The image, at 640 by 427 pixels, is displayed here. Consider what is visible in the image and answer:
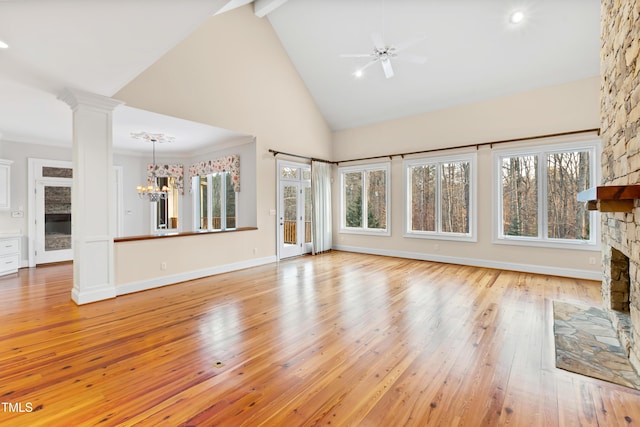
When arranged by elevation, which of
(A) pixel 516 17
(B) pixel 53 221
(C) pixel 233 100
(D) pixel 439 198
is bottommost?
(B) pixel 53 221

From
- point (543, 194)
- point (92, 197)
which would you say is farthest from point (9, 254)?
point (543, 194)

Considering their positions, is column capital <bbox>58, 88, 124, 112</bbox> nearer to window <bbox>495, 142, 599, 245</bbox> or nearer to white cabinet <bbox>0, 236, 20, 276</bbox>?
white cabinet <bbox>0, 236, 20, 276</bbox>

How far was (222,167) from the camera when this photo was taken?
272 inches

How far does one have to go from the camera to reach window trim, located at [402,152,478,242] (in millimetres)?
5957

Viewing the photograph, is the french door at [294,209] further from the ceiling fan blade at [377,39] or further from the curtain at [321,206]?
the ceiling fan blade at [377,39]

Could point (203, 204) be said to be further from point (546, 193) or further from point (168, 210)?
point (546, 193)

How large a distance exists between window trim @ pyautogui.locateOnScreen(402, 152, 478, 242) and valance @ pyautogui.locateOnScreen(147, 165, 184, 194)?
5931mm

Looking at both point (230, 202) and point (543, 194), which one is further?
→ point (230, 202)

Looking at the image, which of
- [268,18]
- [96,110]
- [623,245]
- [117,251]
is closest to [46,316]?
[117,251]

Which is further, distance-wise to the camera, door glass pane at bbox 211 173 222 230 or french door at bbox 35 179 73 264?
door glass pane at bbox 211 173 222 230

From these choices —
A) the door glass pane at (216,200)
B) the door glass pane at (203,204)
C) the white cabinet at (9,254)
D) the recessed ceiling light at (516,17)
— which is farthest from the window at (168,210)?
the recessed ceiling light at (516,17)

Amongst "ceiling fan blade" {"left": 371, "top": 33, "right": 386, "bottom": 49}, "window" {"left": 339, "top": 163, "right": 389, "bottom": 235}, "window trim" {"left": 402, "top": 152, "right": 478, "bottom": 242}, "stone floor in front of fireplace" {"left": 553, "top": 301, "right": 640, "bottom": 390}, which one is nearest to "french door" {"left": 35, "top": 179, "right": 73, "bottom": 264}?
"window" {"left": 339, "top": 163, "right": 389, "bottom": 235}

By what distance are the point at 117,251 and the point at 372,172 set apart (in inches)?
225

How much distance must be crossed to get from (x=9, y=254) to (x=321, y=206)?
6.37 m
